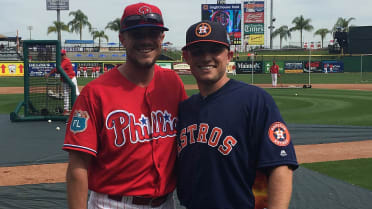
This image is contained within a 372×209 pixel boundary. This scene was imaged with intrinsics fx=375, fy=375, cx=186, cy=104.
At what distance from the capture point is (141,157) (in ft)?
7.44

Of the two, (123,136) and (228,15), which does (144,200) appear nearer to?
(123,136)

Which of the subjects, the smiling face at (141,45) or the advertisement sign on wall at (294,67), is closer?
the smiling face at (141,45)

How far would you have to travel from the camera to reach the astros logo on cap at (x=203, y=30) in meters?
2.19

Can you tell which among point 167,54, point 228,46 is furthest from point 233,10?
point 228,46

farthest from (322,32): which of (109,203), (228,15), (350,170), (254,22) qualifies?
(109,203)

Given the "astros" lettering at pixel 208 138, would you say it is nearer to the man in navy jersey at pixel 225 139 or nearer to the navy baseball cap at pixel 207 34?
the man in navy jersey at pixel 225 139

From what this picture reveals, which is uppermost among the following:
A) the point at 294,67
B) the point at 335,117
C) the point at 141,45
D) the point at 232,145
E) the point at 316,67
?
the point at 316,67

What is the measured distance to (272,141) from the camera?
6.61ft

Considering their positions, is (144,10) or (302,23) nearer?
(144,10)

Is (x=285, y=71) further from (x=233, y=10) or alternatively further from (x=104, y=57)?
(x=104, y=57)

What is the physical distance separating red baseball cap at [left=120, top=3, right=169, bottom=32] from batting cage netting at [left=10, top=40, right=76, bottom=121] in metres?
9.66

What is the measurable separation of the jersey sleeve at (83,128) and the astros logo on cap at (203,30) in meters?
0.73

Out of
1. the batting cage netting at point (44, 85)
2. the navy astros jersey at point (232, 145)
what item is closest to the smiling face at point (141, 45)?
the navy astros jersey at point (232, 145)

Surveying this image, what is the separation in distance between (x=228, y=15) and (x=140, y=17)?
60014 mm
